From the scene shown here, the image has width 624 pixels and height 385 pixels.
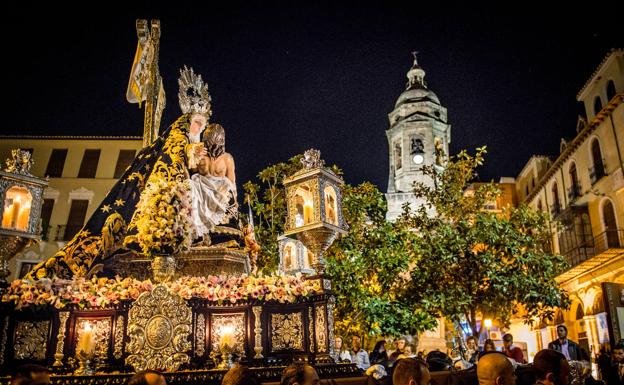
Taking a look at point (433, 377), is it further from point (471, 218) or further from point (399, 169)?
point (399, 169)

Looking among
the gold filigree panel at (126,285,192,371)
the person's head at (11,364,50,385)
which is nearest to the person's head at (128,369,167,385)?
the person's head at (11,364,50,385)

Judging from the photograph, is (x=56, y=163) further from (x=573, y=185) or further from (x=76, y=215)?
(x=573, y=185)

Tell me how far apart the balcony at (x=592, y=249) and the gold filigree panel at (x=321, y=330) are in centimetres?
1893

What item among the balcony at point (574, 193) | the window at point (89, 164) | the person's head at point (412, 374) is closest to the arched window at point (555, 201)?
the balcony at point (574, 193)

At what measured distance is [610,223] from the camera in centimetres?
2445

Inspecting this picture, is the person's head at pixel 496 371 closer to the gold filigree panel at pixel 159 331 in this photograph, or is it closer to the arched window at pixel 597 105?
the gold filigree panel at pixel 159 331

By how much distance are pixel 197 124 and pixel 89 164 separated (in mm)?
25192

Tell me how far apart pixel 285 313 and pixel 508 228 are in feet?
38.0

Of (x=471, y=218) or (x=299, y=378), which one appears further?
(x=471, y=218)

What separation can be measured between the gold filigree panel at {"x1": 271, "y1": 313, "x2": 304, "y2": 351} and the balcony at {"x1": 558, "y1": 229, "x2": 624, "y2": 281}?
19.1 meters

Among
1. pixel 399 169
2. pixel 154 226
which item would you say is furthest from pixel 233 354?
pixel 399 169

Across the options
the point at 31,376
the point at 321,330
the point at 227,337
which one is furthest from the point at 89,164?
the point at 31,376

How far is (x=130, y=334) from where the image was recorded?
7.23 metres

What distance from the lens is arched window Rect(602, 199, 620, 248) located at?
2408 cm
